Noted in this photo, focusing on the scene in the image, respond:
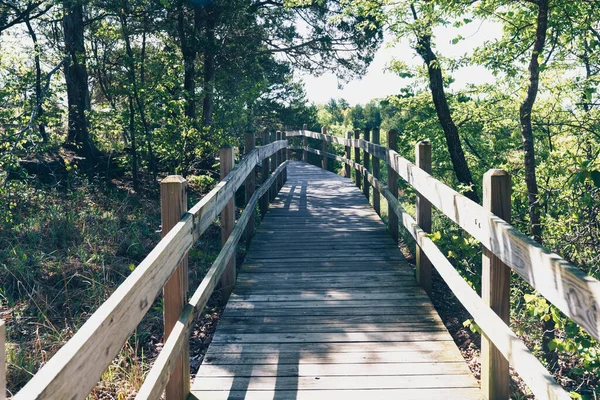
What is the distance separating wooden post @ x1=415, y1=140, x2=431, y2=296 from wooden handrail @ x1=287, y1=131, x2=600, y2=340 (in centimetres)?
92

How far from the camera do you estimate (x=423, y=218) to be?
5.44 meters

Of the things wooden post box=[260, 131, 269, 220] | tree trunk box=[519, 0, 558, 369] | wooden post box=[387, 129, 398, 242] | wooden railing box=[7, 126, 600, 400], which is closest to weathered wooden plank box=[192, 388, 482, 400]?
wooden railing box=[7, 126, 600, 400]

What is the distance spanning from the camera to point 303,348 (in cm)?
418

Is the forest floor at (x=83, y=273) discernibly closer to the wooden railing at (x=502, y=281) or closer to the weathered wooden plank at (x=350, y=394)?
the weathered wooden plank at (x=350, y=394)

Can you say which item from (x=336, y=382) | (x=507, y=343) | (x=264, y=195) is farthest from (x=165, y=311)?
(x=264, y=195)

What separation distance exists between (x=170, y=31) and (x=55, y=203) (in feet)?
13.9

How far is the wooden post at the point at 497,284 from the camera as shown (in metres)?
3.20

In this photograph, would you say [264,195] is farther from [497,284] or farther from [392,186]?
[497,284]

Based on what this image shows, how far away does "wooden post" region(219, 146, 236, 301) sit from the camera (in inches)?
208

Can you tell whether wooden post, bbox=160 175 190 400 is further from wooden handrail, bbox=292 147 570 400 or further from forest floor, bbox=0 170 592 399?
wooden handrail, bbox=292 147 570 400

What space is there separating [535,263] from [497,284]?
2.53ft

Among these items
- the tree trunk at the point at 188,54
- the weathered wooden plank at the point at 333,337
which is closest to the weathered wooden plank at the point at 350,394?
the weathered wooden plank at the point at 333,337

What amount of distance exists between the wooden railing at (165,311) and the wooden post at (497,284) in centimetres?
171

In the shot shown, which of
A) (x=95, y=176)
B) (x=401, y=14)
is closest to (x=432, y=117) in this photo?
(x=401, y=14)
